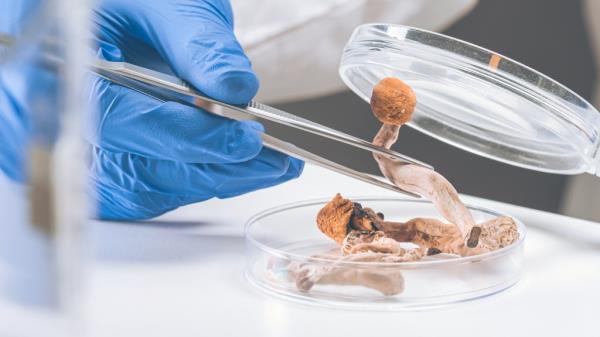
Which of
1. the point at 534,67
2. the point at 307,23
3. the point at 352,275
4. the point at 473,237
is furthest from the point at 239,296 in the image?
the point at 534,67

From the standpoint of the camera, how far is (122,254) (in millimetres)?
731

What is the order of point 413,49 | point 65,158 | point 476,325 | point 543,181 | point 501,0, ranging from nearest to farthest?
point 65,158 < point 476,325 < point 413,49 < point 501,0 < point 543,181

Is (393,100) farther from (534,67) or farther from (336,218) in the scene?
(534,67)

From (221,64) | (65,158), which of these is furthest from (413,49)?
(65,158)

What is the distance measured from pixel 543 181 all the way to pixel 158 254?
3.67 ft

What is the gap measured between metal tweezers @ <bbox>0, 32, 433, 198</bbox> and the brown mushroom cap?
33mm

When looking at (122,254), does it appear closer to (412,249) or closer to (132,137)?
(132,137)

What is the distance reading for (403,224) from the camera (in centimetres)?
74

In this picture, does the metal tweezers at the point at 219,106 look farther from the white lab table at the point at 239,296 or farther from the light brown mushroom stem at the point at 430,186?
the white lab table at the point at 239,296

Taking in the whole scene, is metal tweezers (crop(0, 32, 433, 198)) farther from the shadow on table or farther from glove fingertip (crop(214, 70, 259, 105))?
the shadow on table

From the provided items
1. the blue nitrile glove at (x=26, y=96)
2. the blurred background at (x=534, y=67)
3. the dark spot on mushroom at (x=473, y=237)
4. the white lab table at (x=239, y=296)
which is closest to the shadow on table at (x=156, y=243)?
the white lab table at (x=239, y=296)

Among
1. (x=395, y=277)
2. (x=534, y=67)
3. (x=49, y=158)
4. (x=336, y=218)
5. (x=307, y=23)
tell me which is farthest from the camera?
(x=534, y=67)

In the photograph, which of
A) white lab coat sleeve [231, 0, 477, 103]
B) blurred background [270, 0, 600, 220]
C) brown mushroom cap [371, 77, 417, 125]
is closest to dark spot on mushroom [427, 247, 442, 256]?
brown mushroom cap [371, 77, 417, 125]

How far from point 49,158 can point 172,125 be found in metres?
0.46
